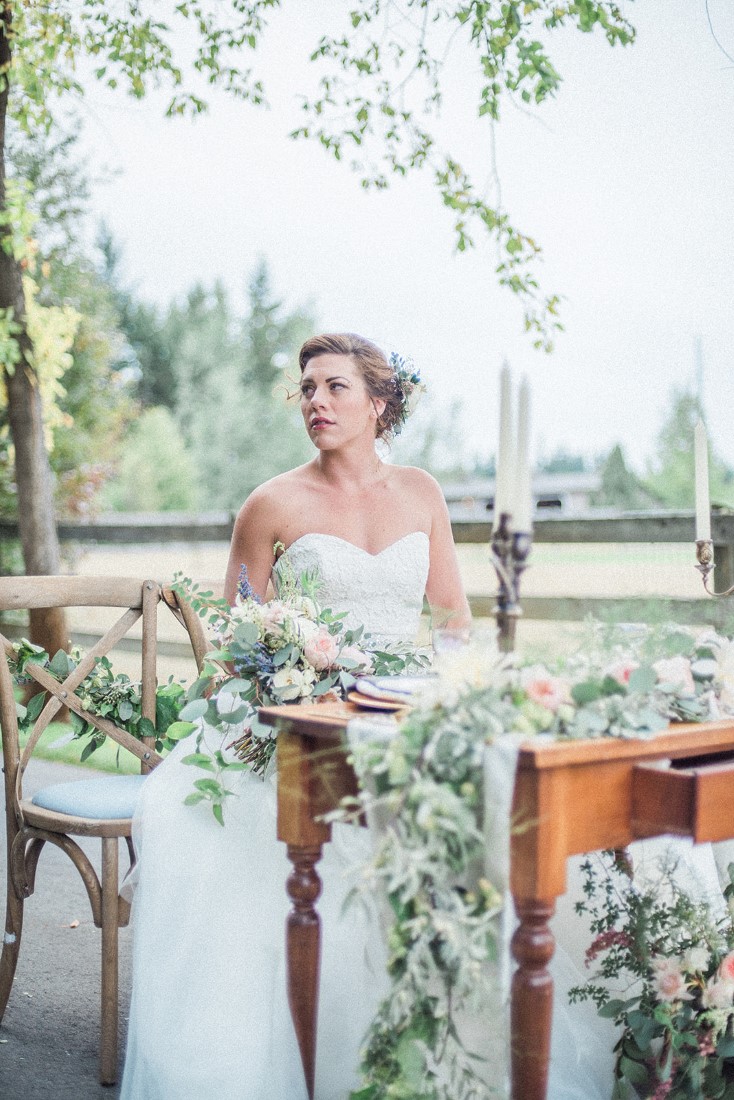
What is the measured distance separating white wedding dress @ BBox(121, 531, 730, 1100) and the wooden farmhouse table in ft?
0.52

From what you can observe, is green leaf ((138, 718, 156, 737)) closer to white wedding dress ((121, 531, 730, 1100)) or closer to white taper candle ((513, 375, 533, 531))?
white wedding dress ((121, 531, 730, 1100))

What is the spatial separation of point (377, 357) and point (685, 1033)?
203cm

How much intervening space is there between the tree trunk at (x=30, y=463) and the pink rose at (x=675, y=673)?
16.0 ft

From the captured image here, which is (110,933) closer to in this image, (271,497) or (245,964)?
(245,964)

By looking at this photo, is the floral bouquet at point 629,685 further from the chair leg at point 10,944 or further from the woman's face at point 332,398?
the chair leg at point 10,944

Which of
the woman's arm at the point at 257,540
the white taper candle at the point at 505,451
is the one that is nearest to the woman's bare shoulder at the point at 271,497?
the woman's arm at the point at 257,540

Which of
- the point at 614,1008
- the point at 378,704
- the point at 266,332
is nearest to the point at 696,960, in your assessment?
the point at 614,1008

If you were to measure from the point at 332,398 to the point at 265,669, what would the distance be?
46.3 inches

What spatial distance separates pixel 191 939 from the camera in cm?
227

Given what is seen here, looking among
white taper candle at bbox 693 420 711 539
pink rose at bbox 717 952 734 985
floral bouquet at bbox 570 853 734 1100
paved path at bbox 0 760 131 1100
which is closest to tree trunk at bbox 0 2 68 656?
paved path at bbox 0 760 131 1100

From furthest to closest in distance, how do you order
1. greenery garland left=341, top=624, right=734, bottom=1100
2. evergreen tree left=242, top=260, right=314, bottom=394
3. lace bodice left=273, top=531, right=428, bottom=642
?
evergreen tree left=242, top=260, right=314, bottom=394
lace bodice left=273, top=531, right=428, bottom=642
greenery garland left=341, top=624, right=734, bottom=1100

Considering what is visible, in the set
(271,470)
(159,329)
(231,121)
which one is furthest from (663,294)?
(159,329)

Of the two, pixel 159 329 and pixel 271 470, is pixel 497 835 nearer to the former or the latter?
pixel 271 470

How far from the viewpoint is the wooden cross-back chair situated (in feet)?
8.34
